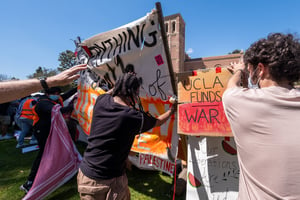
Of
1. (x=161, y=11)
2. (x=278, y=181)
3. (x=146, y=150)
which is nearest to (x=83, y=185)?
(x=146, y=150)

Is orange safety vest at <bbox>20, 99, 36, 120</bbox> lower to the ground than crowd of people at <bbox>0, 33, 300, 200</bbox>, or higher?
lower

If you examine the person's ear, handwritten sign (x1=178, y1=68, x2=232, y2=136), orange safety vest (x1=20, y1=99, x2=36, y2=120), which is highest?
the person's ear

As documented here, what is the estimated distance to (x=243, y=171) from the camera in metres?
1.03

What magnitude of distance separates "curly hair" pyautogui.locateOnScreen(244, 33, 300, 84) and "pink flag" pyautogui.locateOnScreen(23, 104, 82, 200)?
3.22 m

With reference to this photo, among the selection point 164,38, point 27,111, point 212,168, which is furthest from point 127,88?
point 27,111

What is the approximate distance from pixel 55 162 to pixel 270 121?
319 centimetres

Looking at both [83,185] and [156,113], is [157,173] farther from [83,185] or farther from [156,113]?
[83,185]

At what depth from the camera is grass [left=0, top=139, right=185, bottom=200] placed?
280 centimetres

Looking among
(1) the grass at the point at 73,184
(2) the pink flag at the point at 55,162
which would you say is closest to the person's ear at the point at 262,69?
(1) the grass at the point at 73,184

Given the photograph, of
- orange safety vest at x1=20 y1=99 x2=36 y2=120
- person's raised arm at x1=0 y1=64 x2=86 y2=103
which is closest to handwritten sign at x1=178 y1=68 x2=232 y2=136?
person's raised arm at x1=0 y1=64 x2=86 y2=103

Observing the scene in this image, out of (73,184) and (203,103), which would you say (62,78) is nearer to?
(203,103)

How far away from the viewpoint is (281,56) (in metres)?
0.94

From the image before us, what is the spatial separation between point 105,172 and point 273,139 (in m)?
1.30

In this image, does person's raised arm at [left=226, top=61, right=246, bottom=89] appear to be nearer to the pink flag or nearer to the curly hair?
the curly hair
